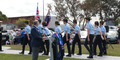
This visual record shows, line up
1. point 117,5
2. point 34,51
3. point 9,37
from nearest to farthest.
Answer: point 34,51
point 9,37
point 117,5

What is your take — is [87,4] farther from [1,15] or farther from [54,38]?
[1,15]

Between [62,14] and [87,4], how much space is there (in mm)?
A: 5024

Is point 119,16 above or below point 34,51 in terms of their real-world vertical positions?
above

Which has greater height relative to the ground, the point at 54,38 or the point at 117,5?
the point at 117,5

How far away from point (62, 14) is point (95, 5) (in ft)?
20.7

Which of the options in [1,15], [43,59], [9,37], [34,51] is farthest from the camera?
[1,15]

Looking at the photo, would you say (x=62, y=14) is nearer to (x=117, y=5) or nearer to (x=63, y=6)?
(x=63, y=6)

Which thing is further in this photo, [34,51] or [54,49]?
[34,51]

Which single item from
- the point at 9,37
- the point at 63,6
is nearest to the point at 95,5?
the point at 63,6

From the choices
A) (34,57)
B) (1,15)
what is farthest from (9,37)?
(1,15)

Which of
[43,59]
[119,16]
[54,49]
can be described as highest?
[119,16]

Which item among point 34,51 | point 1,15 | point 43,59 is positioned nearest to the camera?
point 34,51

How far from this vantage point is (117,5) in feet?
146

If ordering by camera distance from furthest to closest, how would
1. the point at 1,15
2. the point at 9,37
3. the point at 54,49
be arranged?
the point at 1,15, the point at 9,37, the point at 54,49
